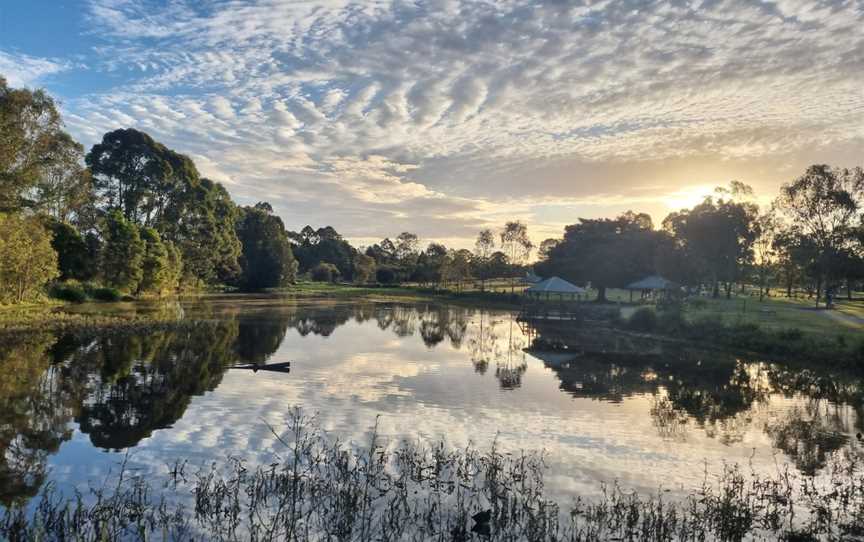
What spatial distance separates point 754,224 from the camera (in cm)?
6625

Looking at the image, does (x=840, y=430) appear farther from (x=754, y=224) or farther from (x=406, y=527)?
(x=754, y=224)

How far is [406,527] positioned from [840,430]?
13699mm

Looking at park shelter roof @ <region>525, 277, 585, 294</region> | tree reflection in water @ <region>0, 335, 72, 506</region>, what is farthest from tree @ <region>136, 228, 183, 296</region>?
park shelter roof @ <region>525, 277, 585, 294</region>

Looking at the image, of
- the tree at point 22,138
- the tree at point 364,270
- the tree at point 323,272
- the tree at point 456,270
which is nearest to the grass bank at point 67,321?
the tree at point 22,138

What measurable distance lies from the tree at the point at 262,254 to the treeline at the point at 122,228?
18 centimetres

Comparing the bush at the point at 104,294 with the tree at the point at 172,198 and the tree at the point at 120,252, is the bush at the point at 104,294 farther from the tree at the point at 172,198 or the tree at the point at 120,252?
the tree at the point at 172,198

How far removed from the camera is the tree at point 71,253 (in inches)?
1978

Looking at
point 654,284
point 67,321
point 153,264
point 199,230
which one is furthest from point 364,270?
point 67,321

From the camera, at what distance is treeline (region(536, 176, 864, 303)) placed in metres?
48.2

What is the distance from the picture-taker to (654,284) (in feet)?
204

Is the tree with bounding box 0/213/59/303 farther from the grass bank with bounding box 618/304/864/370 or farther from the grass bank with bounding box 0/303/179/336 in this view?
the grass bank with bounding box 618/304/864/370

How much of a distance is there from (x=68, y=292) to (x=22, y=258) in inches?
468

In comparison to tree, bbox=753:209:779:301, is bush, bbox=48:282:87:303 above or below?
below

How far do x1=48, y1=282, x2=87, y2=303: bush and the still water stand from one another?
74.1 ft
